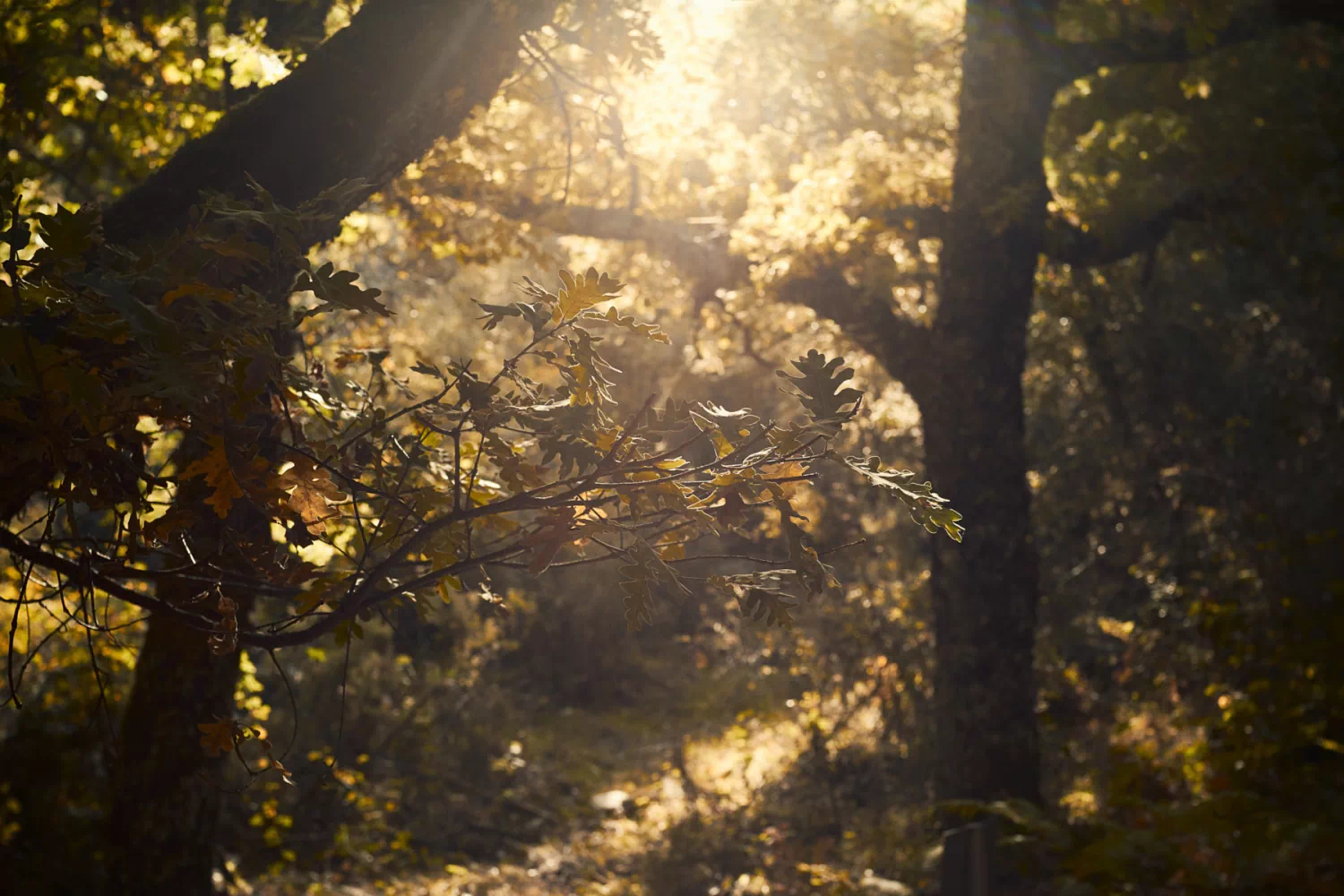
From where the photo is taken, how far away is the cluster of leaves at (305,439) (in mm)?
1403

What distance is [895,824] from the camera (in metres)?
8.17

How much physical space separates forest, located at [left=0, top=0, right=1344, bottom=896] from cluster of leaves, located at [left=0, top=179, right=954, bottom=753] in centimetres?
1

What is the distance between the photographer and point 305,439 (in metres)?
1.75

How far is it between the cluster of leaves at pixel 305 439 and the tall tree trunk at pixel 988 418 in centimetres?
541

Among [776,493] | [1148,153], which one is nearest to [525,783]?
[1148,153]

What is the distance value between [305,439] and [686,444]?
0.70m

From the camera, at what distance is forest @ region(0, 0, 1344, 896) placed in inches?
62.8

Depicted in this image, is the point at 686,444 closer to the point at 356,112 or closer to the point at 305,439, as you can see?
the point at 305,439

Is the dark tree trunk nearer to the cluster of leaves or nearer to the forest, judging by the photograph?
the forest

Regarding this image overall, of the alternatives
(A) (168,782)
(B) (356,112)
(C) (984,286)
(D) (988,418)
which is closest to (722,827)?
(D) (988,418)

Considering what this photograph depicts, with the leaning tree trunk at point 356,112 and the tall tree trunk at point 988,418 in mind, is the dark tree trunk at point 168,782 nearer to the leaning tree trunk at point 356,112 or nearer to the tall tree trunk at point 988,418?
the leaning tree trunk at point 356,112

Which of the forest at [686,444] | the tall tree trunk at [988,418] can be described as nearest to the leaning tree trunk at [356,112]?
the forest at [686,444]

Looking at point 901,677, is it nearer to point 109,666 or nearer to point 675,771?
point 675,771

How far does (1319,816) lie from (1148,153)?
5.32 metres
